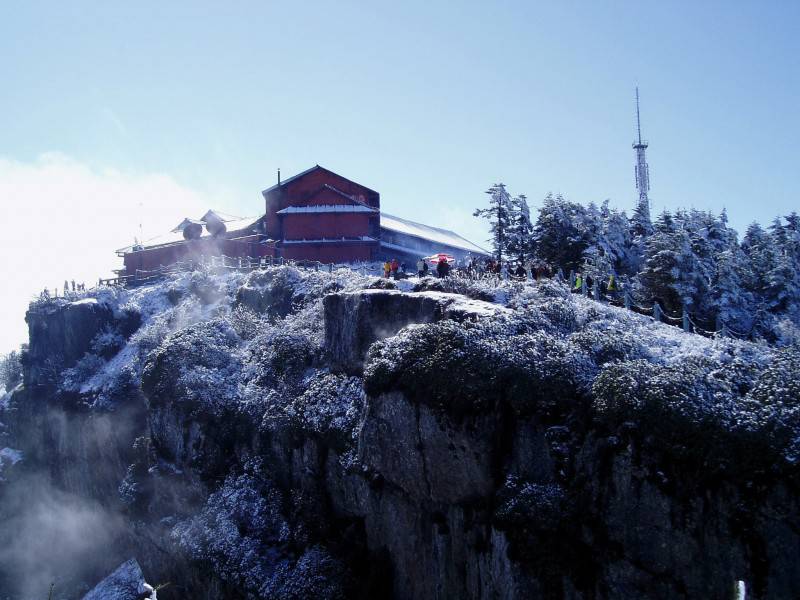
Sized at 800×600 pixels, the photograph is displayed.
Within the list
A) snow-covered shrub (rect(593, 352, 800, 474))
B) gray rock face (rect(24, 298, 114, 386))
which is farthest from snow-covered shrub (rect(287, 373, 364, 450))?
gray rock face (rect(24, 298, 114, 386))

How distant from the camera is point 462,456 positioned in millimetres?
21281

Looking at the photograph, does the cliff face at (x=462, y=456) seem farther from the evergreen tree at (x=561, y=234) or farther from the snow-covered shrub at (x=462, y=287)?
the evergreen tree at (x=561, y=234)

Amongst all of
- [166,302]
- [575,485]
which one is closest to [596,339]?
[575,485]

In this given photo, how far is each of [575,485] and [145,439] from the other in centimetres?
2567

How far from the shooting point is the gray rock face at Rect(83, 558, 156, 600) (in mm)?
36750

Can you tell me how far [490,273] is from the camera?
107ft

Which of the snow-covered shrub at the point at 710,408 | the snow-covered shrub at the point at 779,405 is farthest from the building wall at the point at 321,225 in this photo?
the snow-covered shrub at the point at 779,405

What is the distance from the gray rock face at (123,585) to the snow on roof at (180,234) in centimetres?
2862

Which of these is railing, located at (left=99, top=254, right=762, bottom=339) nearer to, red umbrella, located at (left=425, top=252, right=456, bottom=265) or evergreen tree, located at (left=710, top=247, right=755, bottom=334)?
evergreen tree, located at (left=710, top=247, right=755, bottom=334)

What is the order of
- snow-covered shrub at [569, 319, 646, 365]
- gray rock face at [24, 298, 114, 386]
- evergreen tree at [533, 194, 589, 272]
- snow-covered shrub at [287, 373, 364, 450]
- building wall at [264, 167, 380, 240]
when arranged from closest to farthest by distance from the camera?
snow-covered shrub at [569, 319, 646, 365] < snow-covered shrub at [287, 373, 364, 450] < evergreen tree at [533, 194, 589, 272] < gray rock face at [24, 298, 114, 386] < building wall at [264, 167, 380, 240]

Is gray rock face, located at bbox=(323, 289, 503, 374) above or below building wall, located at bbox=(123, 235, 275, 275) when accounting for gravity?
below

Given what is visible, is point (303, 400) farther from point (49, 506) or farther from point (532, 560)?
point (49, 506)

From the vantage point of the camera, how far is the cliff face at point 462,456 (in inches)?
678

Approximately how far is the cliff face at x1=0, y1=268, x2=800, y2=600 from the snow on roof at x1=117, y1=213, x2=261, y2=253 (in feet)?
73.2
